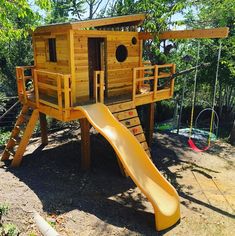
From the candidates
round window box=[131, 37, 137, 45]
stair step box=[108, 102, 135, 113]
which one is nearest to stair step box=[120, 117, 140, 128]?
stair step box=[108, 102, 135, 113]

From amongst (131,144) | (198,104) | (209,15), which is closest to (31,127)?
(131,144)

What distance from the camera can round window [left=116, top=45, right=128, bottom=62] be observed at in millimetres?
8281

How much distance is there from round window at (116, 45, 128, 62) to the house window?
74.6 inches

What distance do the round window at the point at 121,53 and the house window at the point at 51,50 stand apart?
1.90 metres

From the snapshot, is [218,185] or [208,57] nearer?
[218,185]

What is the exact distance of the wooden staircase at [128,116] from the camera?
292 inches

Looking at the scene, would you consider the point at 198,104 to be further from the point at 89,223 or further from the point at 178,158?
the point at 89,223

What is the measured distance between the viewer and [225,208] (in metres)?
6.38

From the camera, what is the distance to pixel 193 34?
7.02m

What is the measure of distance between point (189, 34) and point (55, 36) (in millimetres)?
3639

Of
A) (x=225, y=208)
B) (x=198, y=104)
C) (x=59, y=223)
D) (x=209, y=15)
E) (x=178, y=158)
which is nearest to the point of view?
(x=59, y=223)

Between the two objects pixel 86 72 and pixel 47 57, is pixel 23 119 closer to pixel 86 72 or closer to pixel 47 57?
pixel 47 57

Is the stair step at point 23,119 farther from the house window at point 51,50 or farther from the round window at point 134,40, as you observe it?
the round window at point 134,40

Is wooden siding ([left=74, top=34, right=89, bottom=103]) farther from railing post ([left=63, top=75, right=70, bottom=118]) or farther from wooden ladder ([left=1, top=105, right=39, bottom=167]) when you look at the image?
wooden ladder ([left=1, top=105, right=39, bottom=167])
